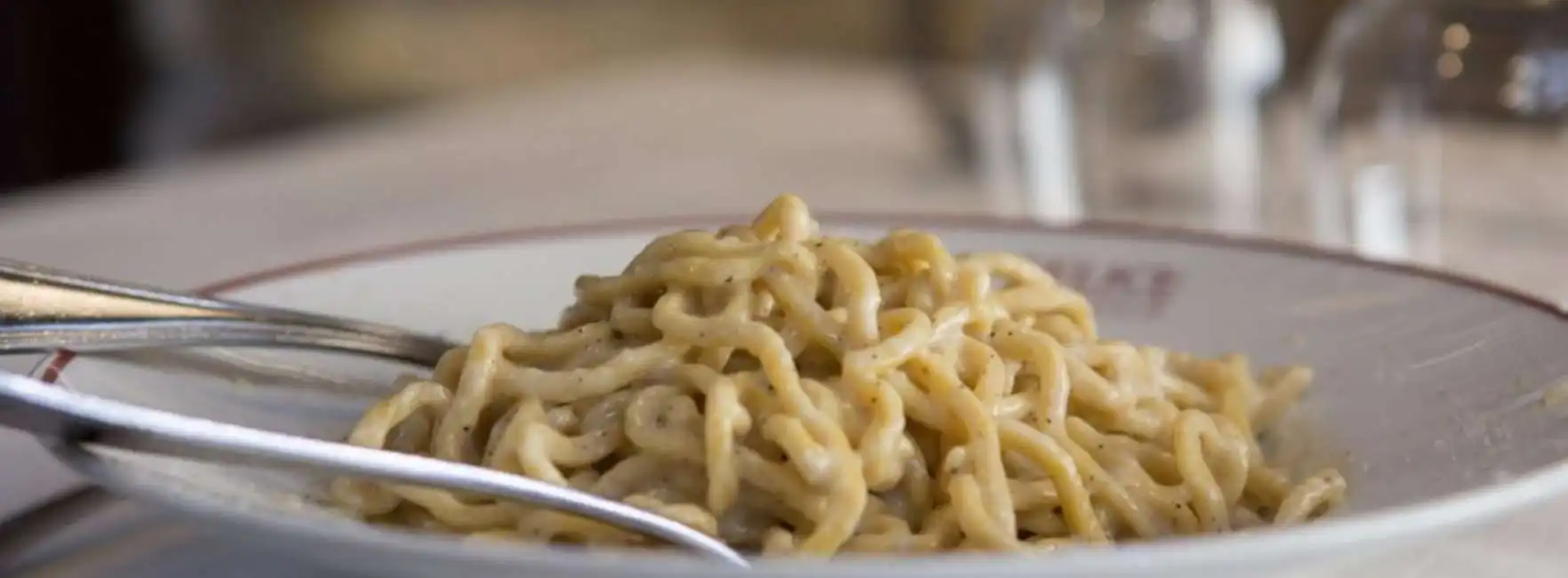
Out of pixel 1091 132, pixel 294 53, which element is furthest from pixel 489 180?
pixel 294 53

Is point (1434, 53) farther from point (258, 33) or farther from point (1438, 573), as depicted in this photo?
point (258, 33)

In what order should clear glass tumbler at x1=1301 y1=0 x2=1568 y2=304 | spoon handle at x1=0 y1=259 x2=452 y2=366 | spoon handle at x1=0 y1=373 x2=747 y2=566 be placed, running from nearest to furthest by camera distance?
spoon handle at x1=0 y1=373 x2=747 y2=566 < spoon handle at x1=0 y1=259 x2=452 y2=366 < clear glass tumbler at x1=1301 y1=0 x2=1568 y2=304

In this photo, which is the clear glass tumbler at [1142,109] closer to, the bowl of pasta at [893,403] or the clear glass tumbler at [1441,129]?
the clear glass tumbler at [1441,129]

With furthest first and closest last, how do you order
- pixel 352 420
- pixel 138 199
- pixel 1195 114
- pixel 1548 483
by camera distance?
pixel 138 199
pixel 1195 114
pixel 352 420
pixel 1548 483

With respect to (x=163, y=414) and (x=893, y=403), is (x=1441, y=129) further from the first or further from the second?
(x=163, y=414)

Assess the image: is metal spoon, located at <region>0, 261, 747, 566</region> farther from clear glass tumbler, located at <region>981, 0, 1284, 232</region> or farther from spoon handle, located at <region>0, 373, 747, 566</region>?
clear glass tumbler, located at <region>981, 0, 1284, 232</region>

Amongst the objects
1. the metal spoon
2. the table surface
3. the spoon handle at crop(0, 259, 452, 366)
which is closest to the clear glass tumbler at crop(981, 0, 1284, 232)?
the table surface

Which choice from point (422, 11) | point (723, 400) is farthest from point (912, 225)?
point (422, 11)
